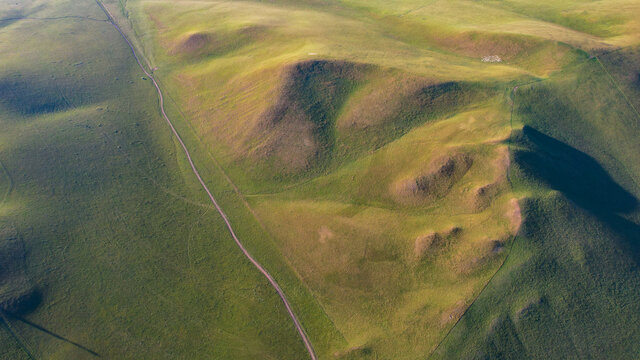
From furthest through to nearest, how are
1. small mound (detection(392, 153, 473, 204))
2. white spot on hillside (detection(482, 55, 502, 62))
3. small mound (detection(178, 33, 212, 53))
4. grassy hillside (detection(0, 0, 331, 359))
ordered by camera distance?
small mound (detection(178, 33, 212, 53)) → white spot on hillside (detection(482, 55, 502, 62)) → small mound (detection(392, 153, 473, 204)) → grassy hillside (detection(0, 0, 331, 359))

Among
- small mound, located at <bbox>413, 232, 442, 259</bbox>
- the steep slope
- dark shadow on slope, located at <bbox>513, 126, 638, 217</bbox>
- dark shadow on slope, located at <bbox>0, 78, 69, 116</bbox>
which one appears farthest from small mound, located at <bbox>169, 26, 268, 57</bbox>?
small mound, located at <bbox>413, 232, 442, 259</bbox>

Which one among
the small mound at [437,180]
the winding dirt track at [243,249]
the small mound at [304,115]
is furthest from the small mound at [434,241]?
the small mound at [304,115]

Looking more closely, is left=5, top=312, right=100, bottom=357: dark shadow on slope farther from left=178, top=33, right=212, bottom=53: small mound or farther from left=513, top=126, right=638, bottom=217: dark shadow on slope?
left=178, top=33, right=212, bottom=53: small mound

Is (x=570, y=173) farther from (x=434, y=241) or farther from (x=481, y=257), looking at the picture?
(x=434, y=241)

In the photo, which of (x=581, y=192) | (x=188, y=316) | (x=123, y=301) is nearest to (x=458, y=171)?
(x=581, y=192)

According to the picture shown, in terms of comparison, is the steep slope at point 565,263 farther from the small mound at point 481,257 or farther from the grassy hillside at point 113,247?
the grassy hillside at point 113,247

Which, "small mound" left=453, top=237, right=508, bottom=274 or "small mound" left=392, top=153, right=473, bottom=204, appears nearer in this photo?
"small mound" left=453, top=237, right=508, bottom=274
